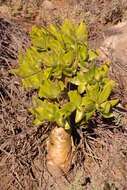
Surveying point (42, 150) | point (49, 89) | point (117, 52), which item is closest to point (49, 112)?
point (49, 89)

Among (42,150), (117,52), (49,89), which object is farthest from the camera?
(117,52)

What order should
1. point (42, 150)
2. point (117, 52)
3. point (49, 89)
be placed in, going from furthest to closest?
point (117, 52) < point (42, 150) < point (49, 89)

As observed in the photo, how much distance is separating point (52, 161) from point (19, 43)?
98 centimetres

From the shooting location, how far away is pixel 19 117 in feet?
7.75

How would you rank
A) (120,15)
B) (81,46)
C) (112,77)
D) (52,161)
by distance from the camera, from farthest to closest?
(120,15), (112,77), (52,161), (81,46)

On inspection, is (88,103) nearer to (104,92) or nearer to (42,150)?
(104,92)

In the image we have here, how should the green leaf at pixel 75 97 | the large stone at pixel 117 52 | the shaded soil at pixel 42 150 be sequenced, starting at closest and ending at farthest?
the green leaf at pixel 75 97 < the shaded soil at pixel 42 150 < the large stone at pixel 117 52

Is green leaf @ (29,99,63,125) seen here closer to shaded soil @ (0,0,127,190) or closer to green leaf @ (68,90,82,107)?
green leaf @ (68,90,82,107)

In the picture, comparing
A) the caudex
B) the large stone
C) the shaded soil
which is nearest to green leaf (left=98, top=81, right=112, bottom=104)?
the caudex

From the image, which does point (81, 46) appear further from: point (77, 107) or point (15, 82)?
point (15, 82)

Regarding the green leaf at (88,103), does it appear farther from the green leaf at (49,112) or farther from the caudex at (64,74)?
the green leaf at (49,112)

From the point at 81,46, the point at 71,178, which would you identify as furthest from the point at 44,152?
the point at 81,46

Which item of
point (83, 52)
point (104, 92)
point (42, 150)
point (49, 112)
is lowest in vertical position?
point (42, 150)

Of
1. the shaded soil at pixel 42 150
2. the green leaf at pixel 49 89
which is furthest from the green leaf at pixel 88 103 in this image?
the shaded soil at pixel 42 150
